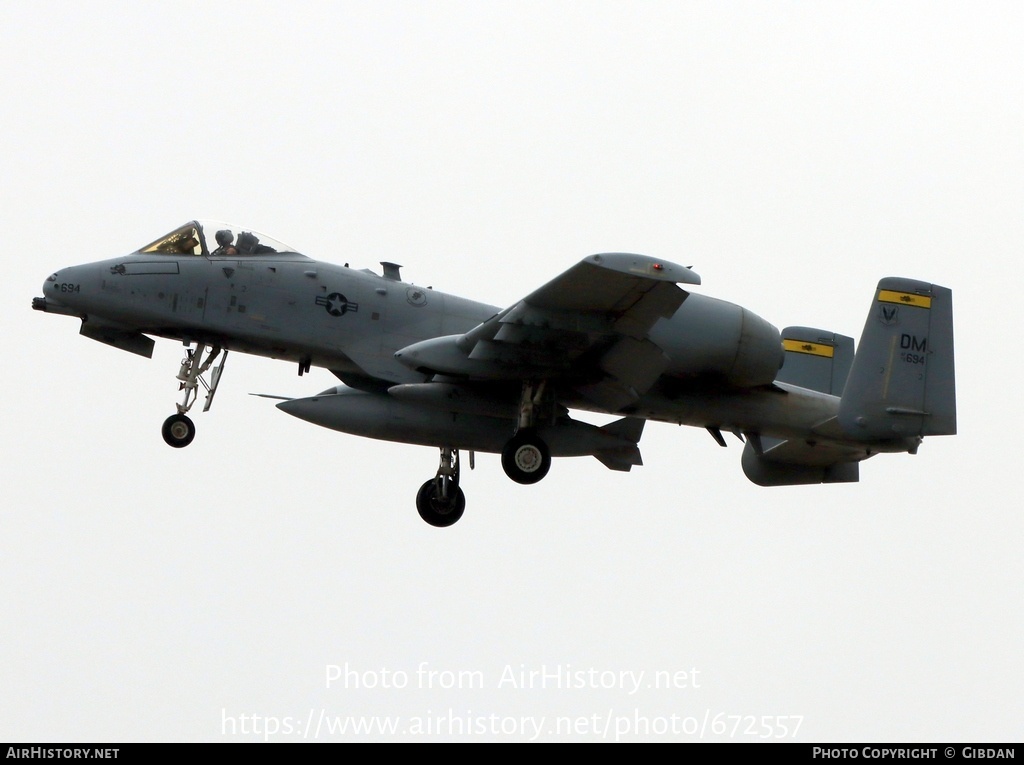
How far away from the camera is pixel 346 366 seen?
2145cm

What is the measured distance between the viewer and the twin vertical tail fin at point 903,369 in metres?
21.1

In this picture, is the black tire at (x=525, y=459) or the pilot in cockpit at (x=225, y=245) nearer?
the black tire at (x=525, y=459)

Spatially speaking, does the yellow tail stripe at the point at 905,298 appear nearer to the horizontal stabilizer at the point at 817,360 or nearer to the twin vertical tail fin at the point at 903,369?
the twin vertical tail fin at the point at 903,369

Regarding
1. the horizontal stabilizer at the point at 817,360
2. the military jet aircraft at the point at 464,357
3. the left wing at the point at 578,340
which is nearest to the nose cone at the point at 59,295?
the military jet aircraft at the point at 464,357

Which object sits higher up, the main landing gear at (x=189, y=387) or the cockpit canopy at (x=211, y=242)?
the cockpit canopy at (x=211, y=242)

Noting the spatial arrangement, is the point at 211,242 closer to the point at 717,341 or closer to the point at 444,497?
the point at 444,497

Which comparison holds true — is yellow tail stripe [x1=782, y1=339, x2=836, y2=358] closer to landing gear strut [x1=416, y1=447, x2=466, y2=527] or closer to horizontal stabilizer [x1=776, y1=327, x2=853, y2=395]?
horizontal stabilizer [x1=776, y1=327, x2=853, y2=395]

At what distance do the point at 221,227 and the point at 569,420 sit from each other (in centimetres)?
529

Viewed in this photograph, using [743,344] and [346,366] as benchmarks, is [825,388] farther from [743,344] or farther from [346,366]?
[346,366]

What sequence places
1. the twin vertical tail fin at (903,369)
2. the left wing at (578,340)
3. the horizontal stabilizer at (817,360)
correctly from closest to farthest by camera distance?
1. the left wing at (578,340)
2. the twin vertical tail fin at (903,369)
3. the horizontal stabilizer at (817,360)

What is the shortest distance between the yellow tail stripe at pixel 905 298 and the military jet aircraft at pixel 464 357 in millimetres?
24

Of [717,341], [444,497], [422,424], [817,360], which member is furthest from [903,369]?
[444,497]

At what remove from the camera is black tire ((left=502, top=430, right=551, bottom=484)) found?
20.9 meters
